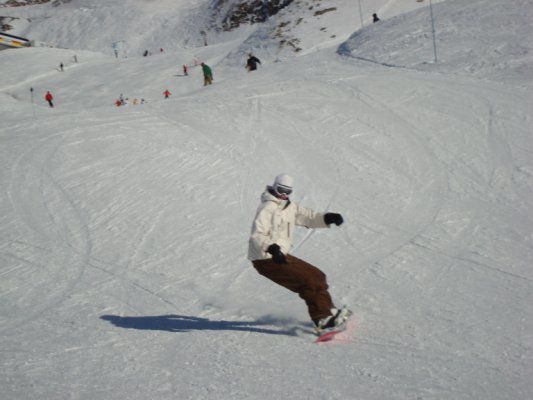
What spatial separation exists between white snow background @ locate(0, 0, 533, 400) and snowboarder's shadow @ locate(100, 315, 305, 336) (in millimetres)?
36

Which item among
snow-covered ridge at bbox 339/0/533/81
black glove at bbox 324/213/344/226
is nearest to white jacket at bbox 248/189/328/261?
black glove at bbox 324/213/344/226

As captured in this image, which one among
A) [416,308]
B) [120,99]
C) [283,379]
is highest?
[283,379]

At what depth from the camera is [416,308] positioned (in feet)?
19.1

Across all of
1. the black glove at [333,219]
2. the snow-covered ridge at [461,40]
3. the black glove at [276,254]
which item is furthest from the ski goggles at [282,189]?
the snow-covered ridge at [461,40]

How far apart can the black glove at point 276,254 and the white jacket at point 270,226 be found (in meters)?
0.30

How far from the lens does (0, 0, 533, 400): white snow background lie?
4.77 m

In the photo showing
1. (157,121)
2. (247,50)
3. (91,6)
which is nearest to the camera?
(157,121)

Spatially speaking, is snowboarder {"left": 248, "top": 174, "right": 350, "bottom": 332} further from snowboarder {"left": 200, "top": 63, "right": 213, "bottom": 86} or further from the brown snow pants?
snowboarder {"left": 200, "top": 63, "right": 213, "bottom": 86}

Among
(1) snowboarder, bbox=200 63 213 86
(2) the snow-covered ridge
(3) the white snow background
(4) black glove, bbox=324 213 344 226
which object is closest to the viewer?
(3) the white snow background

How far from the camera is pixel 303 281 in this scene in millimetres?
5359

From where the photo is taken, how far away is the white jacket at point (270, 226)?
17.2ft

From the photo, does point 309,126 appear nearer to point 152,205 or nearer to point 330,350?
point 152,205

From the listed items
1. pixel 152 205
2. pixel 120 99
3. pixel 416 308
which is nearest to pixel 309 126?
pixel 152 205

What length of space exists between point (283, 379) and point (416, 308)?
188cm
